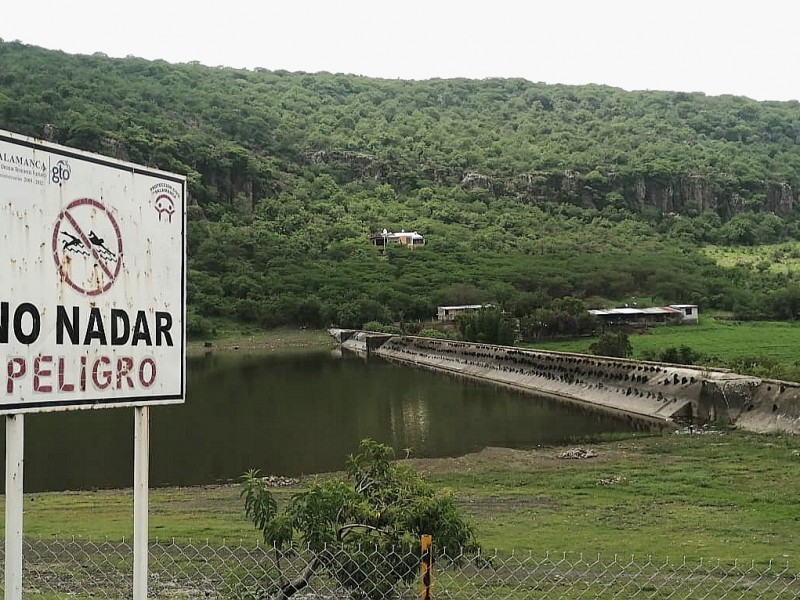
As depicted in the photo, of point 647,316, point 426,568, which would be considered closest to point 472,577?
point 426,568

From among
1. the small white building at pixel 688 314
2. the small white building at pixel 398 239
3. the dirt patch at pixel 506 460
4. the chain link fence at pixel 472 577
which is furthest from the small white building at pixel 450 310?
the chain link fence at pixel 472 577

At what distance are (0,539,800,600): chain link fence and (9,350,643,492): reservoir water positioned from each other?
1044 cm

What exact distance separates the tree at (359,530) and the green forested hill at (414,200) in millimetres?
67308

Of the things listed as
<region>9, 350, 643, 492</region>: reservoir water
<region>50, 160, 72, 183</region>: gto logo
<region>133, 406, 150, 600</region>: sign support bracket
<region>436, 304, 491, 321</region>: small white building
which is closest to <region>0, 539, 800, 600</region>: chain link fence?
<region>133, 406, 150, 600</region>: sign support bracket

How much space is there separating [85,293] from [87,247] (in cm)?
27

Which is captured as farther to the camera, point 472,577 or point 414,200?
point 414,200

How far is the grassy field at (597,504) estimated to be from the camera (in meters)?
12.1

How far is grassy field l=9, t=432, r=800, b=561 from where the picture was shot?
476 inches

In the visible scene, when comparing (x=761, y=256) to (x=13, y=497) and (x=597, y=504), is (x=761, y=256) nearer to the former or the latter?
(x=597, y=504)

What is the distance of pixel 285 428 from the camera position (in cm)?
2986

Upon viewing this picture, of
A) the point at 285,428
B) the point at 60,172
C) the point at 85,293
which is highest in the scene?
the point at 60,172

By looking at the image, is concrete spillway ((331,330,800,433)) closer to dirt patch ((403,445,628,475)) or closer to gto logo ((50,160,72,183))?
dirt patch ((403,445,628,475))

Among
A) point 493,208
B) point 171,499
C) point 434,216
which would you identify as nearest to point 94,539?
point 171,499

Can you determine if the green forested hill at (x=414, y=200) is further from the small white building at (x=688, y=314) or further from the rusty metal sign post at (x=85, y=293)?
the rusty metal sign post at (x=85, y=293)
